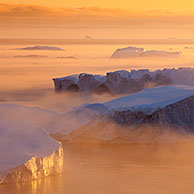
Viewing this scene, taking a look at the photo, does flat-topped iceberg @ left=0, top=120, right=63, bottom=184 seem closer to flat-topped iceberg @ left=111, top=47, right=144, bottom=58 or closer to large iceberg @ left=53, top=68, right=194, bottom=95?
large iceberg @ left=53, top=68, right=194, bottom=95

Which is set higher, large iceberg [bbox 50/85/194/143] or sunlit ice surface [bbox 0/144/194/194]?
large iceberg [bbox 50/85/194/143]

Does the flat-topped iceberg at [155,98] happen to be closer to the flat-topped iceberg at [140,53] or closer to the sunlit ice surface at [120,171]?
the sunlit ice surface at [120,171]

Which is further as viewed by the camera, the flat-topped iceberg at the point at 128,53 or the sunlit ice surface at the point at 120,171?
the flat-topped iceberg at the point at 128,53

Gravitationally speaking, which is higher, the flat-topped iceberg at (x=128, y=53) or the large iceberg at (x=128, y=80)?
the flat-topped iceberg at (x=128, y=53)

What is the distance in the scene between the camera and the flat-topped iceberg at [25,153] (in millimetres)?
9008

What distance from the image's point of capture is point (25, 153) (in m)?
9.20

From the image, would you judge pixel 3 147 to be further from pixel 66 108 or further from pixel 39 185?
pixel 66 108

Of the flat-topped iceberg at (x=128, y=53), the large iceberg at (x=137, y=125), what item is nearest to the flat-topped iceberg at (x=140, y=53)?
the flat-topped iceberg at (x=128, y=53)

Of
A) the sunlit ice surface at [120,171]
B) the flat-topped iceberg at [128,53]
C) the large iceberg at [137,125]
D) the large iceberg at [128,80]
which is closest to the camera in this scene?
the sunlit ice surface at [120,171]

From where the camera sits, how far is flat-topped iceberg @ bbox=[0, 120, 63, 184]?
9.01 metres

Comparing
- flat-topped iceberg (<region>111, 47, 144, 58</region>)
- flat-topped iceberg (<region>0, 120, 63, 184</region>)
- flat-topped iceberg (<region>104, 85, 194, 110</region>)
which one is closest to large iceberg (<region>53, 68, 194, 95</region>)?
flat-topped iceberg (<region>104, 85, 194, 110</region>)

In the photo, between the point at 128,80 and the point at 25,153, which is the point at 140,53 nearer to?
the point at 128,80

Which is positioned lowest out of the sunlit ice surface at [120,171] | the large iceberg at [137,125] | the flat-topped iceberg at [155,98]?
the sunlit ice surface at [120,171]

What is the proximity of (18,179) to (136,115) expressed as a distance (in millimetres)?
4575
